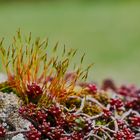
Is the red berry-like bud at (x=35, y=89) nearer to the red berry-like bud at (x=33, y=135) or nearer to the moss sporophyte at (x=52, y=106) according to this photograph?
the moss sporophyte at (x=52, y=106)

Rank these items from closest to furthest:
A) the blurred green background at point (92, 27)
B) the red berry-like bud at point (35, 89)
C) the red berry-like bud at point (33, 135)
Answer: the red berry-like bud at point (33, 135), the red berry-like bud at point (35, 89), the blurred green background at point (92, 27)

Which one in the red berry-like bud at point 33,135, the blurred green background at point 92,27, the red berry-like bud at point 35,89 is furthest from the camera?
the blurred green background at point 92,27

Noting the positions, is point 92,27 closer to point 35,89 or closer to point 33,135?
point 35,89

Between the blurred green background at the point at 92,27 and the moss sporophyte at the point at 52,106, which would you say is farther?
the blurred green background at the point at 92,27

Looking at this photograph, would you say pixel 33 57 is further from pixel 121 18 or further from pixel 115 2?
pixel 115 2

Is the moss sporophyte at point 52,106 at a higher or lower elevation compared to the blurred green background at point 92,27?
lower

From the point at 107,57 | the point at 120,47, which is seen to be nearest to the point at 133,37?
the point at 120,47

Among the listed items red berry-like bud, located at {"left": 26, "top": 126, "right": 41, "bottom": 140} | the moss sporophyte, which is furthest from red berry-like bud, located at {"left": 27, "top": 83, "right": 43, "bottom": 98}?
red berry-like bud, located at {"left": 26, "top": 126, "right": 41, "bottom": 140}

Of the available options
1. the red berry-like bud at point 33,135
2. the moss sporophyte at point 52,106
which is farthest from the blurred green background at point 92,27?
the red berry-like bud at point 33,135
